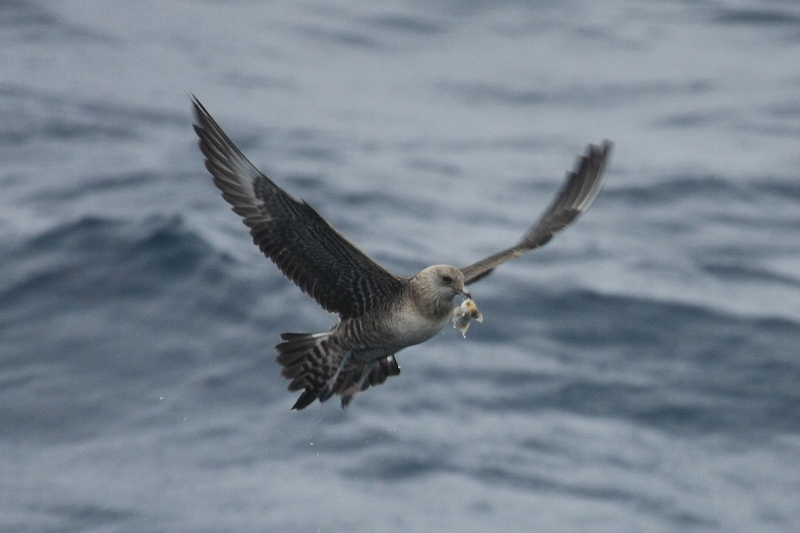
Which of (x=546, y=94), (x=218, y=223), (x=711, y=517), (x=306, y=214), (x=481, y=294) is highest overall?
(x=546, y=94)

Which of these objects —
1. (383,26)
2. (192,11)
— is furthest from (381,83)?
(192,11)

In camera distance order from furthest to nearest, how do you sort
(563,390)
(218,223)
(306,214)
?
(218,223) < (563,390) < (306,214)

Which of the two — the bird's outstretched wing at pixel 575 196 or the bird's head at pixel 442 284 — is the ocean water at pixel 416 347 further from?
the bird's head at pixel 442 284

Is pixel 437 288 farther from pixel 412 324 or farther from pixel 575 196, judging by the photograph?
pixel 575 196

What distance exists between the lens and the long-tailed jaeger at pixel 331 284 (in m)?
6.58

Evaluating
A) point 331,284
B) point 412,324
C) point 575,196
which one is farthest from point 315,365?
point 575,196

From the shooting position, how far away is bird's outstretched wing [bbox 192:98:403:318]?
6.53 meters

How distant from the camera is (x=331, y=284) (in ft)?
22.6

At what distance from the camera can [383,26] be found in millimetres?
24906

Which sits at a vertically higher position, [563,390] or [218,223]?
[218,223]

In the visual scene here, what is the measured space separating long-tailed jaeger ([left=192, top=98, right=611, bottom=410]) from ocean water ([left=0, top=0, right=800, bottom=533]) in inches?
161

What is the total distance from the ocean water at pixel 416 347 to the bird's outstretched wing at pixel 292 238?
457cm

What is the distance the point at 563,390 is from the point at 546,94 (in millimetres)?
10810

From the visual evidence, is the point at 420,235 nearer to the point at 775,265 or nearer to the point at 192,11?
the point at 775,265
